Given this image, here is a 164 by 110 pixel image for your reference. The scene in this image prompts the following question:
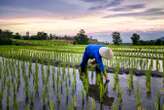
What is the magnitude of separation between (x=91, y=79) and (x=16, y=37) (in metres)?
36.8

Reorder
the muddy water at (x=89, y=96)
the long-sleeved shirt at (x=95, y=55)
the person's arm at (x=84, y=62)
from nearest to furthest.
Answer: the muddy water at (x=89, y=96), the long-sleeved shirt at (x=95, y=55), the person's arm at (x=84, y=62)

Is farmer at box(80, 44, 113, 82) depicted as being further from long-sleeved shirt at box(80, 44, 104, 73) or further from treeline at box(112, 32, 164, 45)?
treeline at box(112, 32, 164, 45)

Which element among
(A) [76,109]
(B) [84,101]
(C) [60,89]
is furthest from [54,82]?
(A) [76,109]

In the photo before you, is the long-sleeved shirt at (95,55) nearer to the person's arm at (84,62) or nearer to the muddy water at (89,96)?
the person's arm at (84,62)

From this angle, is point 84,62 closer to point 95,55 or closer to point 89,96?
point 95,55

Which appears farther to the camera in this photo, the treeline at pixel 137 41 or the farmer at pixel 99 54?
the treeline at pixel 137 41

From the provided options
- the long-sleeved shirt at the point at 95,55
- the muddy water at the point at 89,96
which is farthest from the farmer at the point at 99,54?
the muddy water at the point at 89,96

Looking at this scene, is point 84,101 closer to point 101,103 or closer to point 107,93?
point 101,103

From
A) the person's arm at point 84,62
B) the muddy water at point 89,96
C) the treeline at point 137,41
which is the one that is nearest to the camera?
the muddy water at point 89,96

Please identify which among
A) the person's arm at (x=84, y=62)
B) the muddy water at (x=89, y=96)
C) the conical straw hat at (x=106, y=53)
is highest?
the conical straw hat at (x=106, y=53)

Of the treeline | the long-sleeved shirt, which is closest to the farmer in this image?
the long-sleeved shirt

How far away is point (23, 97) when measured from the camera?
5.66 m

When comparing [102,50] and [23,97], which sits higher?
[102,50]

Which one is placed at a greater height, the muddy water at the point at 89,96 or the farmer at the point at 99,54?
the farmer at the point at 99,54
